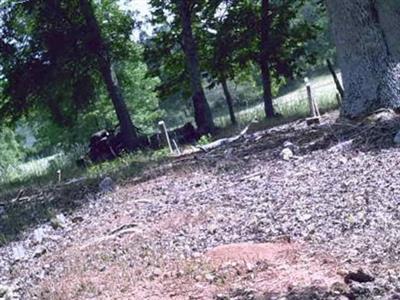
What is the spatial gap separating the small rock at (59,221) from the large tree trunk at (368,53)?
181 inches

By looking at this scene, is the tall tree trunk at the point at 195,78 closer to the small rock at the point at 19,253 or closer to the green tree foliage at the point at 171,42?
the green tree foliage at the point at 171,42

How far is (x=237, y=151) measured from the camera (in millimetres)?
10492

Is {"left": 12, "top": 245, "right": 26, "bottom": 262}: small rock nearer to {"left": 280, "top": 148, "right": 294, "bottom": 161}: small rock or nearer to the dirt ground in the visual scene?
the dirt ground

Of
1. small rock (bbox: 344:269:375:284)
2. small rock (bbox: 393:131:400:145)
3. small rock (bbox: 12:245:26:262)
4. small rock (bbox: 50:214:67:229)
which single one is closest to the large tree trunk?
small rock (bbox: 393:131:400:145)

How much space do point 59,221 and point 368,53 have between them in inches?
206

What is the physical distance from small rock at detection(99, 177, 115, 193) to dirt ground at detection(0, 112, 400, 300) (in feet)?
0.78

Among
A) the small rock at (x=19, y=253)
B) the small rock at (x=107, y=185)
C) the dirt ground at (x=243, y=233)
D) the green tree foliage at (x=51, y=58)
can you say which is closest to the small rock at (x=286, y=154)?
the dirt ground at (x=243, y=233)

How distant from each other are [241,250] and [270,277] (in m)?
0.74

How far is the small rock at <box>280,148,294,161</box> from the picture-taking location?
8711 mm

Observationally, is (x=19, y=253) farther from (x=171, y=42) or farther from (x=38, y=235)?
(x=171, y=42)

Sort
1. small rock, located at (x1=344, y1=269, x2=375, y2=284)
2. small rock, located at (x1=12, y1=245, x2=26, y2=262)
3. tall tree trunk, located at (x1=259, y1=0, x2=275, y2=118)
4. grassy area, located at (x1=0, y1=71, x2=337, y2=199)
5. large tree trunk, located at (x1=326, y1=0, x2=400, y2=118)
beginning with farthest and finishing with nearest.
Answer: tall tree trunk, located at (x1=259, y1=0, x2=275, y2=118), grassy area, located at (x1=0, y1=71, x2=337, y2=199), large tree trunk, located at (x1=326, y1=0, x2=400, y2=118), small rock, located at (x1=12, y1=245, x2=26, y2=262), small rock, located at (x1=344, y1=269, x2=375, y2=284)

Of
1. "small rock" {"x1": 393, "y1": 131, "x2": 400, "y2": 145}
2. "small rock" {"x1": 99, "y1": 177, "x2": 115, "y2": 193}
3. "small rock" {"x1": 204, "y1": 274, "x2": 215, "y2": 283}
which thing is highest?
"small rock" {"x1": 99, "y1": 177, "x2": 115, "y2": 193}

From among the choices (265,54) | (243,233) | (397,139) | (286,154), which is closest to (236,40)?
(265,54)

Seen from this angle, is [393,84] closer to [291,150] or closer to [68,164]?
→ [291,150]
